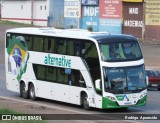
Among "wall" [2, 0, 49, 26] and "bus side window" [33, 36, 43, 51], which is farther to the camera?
"wall" [2, 0, 49, 26]

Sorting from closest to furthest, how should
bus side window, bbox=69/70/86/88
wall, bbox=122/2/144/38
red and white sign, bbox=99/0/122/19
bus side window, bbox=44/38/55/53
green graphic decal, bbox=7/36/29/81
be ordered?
bus side window, bbox=69/70/86/88, bus side window, bbox=44/38/55/53, green graphic decal, bbox=7/36/29/81, wall, bbox=122/2/144/38, red and white sign, bbox=99/0/122/19

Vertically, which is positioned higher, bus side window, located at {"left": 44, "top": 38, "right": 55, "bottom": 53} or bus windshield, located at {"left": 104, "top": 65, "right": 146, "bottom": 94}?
bus side window, located at {"left": 44, "top": 38, "right": 55, "bottom": 53}

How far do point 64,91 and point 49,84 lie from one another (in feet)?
4.18

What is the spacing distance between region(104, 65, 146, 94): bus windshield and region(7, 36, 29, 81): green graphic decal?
6.14 m

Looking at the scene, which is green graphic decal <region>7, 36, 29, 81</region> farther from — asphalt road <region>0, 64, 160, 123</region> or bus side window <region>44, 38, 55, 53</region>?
bus side window <region>44, 38, 55, 53</region>

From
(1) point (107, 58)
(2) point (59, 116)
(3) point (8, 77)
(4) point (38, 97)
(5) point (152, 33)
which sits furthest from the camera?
(5) point (152, 33)

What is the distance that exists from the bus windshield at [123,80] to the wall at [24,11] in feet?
185

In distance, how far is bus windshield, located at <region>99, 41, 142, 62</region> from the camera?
25766 mm

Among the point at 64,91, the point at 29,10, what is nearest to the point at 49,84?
the point at 64,91

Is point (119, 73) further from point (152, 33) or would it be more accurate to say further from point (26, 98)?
point (152, 33)

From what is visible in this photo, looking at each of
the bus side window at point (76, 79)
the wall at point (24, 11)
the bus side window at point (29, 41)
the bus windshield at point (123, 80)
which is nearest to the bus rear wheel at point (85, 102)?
the bus side window at point (76, 79)

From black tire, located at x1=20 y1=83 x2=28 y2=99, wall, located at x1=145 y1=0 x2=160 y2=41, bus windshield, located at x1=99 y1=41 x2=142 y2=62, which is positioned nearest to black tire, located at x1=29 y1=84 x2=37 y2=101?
black tire, located at x1=20 y1=83 x2=28 y2=99

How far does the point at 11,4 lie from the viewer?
88.9 metres

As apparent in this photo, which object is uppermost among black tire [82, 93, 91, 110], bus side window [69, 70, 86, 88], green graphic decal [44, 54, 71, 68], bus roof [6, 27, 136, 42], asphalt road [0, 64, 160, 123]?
bus roof [6, 27, 136, 42]
